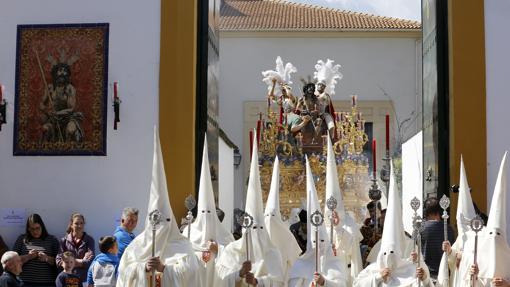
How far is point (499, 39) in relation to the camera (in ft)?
36.1

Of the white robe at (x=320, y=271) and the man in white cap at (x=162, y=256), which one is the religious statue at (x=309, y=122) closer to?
the white robe at (x=320, y=271)

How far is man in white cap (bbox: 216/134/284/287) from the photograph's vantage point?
28.4ft

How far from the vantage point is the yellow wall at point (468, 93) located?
35.3ft

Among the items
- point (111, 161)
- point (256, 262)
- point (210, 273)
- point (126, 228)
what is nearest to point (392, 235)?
point (256, 262)

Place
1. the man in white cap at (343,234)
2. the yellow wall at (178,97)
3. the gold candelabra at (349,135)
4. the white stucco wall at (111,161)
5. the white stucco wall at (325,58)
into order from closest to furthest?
1. the man in white cap at (343,234)
2. the yellow wall at (178,97)
3. the white stucco wall at (111,161)
4. the gold candelabra at (349,135)
5. the white stucco wall at (325,58)

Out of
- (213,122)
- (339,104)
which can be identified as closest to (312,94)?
(213,122)

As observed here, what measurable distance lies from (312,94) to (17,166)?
5.52 meters

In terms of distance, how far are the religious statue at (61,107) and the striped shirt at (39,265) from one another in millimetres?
1439

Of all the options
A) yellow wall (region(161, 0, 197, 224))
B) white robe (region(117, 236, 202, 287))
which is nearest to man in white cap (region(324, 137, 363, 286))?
yellow wall (region(161, 0, 197, 224))

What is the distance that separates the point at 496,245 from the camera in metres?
8.26

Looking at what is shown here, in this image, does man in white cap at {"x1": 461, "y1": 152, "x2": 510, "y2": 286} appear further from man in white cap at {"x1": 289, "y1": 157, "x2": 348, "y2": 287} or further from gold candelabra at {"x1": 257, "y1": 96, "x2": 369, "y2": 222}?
gold candelabra at {"x1": 257, "y1": 96, "x2": 369, "y2": 222}

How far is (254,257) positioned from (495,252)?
2363 millimetres

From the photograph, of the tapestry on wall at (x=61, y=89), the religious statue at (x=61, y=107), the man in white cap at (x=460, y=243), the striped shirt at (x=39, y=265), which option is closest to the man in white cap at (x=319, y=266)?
the man in white cap at (x=460, y=243)

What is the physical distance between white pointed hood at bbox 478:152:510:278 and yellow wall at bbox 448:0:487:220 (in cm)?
228
